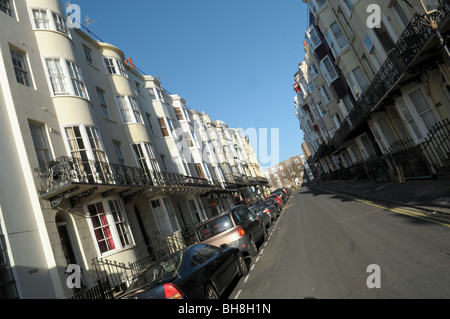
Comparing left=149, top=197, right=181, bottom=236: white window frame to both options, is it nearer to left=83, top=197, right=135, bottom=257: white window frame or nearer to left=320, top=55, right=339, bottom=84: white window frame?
left=83, top=197, right=135, bottom=257: white window frame

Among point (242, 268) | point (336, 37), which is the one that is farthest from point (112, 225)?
point (336, 37)

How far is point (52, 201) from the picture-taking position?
1139 cm

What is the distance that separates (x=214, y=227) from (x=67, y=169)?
19.0ft

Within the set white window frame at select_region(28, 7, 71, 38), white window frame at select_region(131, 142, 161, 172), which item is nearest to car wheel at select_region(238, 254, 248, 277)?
white window frame at select_region(131, 142, 161, 172)

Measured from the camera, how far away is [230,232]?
33.9 ft

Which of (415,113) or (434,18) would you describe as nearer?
(434,18)

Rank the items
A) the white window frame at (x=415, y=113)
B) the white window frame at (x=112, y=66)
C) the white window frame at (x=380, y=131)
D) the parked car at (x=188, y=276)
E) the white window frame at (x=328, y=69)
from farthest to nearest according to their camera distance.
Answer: the white window frame at (x=328, y=69)
the white window frame at (x=380, y=131)
the white window frame at (x=112, y=66)
the white window frame at (x=415, y=113)
the parked car at (x=188, y=276)

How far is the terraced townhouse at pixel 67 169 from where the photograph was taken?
10.3 m

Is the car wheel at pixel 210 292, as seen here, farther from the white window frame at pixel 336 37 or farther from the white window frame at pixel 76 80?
the white window frame at pixel 336 37

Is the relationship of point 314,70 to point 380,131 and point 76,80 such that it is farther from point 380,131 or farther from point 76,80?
point 76,80

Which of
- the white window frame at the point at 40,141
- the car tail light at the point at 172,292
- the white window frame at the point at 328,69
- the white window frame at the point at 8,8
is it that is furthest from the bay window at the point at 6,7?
the white window frame at the point at 328,69

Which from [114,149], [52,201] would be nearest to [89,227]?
[52,201]
